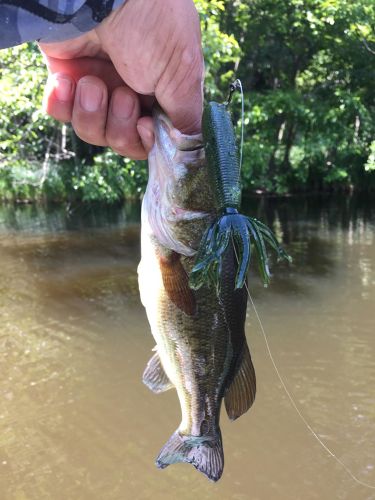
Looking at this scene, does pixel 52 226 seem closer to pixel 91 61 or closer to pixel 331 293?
pixel 331 293

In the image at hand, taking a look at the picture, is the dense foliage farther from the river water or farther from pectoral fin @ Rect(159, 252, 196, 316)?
pectoral fin @ Rect(159, 252, 196, 316)

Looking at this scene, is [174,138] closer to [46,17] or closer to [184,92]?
[184,92]

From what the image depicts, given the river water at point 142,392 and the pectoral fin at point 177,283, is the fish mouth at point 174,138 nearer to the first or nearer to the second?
the pectoral fin at point 177,283

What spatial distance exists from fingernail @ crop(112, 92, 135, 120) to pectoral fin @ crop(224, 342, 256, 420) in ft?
3.10

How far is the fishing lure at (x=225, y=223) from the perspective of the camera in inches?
51.3

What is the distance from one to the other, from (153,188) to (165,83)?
347 mm

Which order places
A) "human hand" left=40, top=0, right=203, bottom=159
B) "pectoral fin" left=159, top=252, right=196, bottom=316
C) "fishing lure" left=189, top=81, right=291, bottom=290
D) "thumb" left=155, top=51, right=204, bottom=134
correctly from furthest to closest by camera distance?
"pectoral fin" left=159, top=252, right=196, bottom=316 → "thumb" left=155, top=51, right=204, bottom=134 → "human hand" left=40, top=0, right=203, bottom=159 → "fishing lure" left=189, top=81, right=291, bottom=290

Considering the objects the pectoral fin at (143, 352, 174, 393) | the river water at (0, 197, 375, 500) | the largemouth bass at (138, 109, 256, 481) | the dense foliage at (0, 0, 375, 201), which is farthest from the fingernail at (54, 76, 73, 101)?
the dense foliage at (0, 0, 375, 201)

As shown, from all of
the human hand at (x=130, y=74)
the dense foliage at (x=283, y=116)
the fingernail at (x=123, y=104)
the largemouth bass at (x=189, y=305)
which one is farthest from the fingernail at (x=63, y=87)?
the dense foliage at (x=283, y=116)

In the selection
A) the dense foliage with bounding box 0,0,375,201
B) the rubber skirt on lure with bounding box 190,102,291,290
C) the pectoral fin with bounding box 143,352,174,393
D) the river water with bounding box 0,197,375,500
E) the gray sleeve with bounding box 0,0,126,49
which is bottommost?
the river water with bounding box 0,197,375,500

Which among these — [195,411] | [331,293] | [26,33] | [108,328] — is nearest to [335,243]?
[331,293]

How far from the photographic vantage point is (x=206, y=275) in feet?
4.42

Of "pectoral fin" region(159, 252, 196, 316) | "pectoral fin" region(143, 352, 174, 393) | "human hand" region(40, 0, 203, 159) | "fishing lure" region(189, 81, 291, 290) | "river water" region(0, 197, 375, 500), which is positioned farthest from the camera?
"river water" region(0, 197, 375, 500)

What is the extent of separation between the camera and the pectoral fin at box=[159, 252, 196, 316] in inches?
68.8
